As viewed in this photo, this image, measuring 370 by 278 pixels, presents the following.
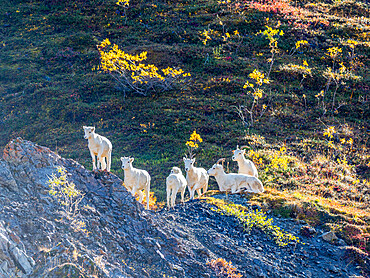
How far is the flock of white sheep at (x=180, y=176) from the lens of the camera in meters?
12.9

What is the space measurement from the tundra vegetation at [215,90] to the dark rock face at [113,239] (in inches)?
88.9

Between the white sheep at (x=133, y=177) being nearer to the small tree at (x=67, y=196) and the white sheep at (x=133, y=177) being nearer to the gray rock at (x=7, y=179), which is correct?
the small tree at (x=67, y=196)

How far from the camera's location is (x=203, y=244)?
1120 centimetres

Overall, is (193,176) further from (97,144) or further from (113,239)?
(113,239)

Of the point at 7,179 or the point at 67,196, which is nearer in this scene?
the point at 7,179

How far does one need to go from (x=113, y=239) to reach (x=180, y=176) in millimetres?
5344

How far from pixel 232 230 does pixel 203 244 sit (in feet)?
5.41

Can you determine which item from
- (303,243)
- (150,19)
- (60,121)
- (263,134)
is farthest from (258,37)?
(303,243)

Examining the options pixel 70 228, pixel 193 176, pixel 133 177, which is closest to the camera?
pixel 70 228

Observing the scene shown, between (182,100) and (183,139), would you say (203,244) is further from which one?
(182,100)

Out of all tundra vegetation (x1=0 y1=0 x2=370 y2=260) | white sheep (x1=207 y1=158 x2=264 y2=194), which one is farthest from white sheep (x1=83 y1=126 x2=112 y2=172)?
tundra vegetation (x1=0 y1=0 x2=370 y2=260)

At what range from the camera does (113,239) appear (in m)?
9.45

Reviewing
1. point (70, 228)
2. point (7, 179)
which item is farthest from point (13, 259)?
point (7, 179)

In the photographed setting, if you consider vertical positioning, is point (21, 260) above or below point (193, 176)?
above
